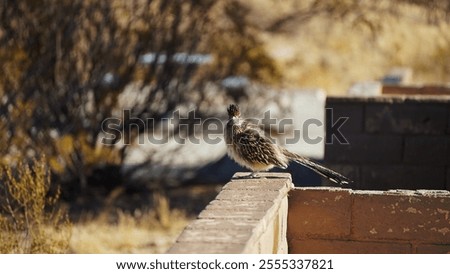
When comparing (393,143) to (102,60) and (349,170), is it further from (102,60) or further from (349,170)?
(102,60)

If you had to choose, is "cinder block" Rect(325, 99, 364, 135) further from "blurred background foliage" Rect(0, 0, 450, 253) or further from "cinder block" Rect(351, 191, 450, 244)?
"blurred background foliage" Rect(0, 0, 450, 253)

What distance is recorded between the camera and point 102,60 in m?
11.6

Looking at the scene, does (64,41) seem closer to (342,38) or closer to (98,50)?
(98,50)

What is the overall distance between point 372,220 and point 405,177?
2.93m

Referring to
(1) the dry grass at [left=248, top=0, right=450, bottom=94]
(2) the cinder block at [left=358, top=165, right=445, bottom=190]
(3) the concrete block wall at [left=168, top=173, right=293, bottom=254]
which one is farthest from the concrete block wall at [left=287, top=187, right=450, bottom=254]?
(1) the dry grass at [left=248, top=0, right=450, bottom=94]

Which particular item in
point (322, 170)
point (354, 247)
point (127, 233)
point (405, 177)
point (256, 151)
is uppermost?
point (256, 151)

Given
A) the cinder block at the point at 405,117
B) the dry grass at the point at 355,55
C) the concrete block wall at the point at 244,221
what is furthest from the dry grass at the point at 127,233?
the dry grass at the point at 355,55

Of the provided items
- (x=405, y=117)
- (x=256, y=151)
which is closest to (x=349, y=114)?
(x=405, y=117)

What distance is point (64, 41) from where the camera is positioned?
436 inches

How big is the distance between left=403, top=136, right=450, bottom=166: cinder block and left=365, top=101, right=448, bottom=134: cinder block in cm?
9

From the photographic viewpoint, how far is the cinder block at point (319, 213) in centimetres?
491

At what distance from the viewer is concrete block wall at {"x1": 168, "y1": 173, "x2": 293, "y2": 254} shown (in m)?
3.71
